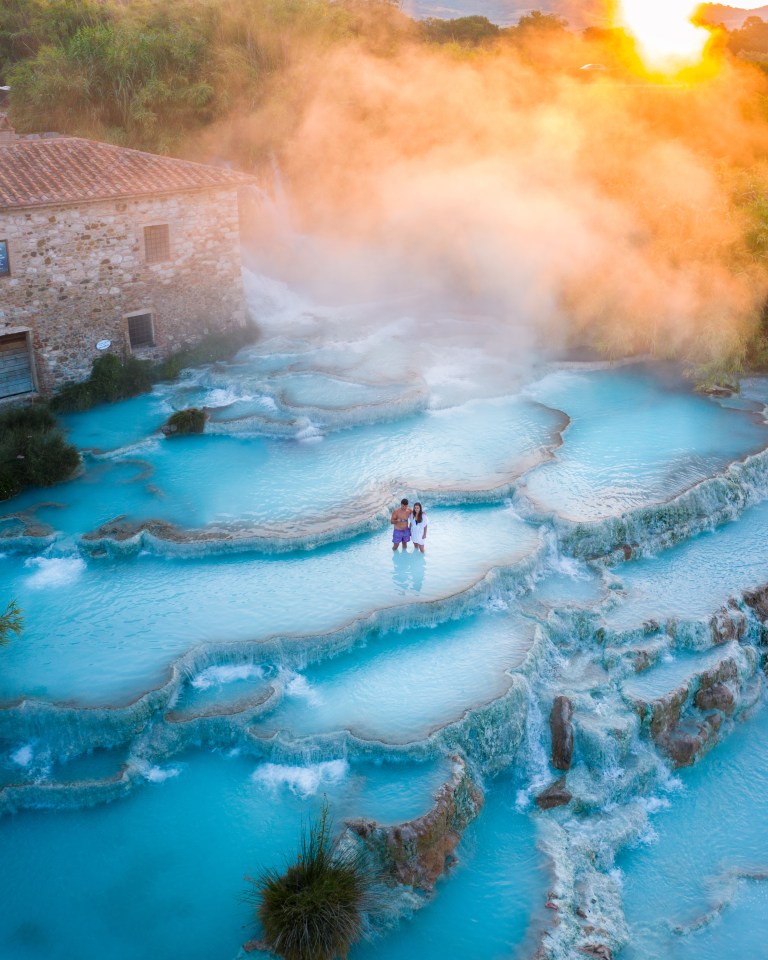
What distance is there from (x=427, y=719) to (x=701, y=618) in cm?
395

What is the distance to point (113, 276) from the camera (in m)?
17.0

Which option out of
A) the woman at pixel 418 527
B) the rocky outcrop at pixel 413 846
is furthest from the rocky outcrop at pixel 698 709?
the woman at pixel 418 527

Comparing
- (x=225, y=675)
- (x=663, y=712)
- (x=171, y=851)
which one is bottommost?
(x=663, y=712)

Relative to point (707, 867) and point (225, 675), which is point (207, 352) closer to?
point (225, 675)

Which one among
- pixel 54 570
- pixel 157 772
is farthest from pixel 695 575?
pixel 54 570

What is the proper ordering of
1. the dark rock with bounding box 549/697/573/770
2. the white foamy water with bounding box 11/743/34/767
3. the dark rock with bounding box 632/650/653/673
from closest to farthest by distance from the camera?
1. the white foamy water with bounding box 11/743/34/767
2. the dark rock with bounding box 549/697/573/770
3. the dark rock with bounding box 632/650/653/673

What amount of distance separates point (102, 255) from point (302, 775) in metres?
11.1

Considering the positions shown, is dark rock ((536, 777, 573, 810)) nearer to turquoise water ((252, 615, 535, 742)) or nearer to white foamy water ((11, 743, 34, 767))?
turquoise water ((252, 615, 535, 742))

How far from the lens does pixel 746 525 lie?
1363 centimetres

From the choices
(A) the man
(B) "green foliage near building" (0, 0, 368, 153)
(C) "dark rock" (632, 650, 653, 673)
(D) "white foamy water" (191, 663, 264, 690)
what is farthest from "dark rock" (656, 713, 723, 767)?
(B) "green foliage near building" (0, 0, 368, 153)

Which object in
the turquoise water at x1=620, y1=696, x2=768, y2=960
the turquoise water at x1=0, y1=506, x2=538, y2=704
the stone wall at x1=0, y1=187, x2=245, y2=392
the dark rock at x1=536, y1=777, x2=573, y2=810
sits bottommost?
the turquoise water at x1=620, y1=696, x2=768, y2=960

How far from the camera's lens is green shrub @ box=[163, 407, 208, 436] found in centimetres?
1508

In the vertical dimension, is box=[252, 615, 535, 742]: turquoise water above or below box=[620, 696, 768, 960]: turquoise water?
above

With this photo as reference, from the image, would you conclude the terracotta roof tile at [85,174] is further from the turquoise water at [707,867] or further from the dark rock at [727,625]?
the turquoise water at [707,867]
